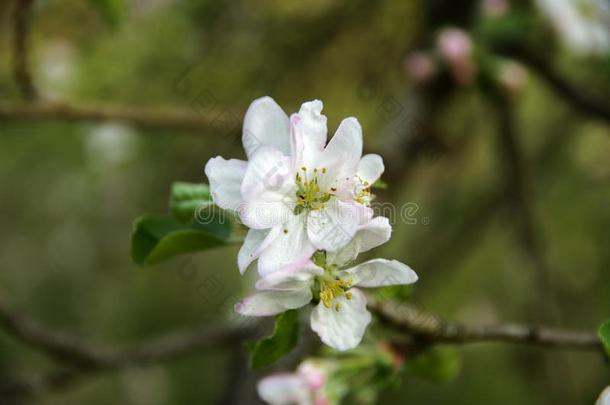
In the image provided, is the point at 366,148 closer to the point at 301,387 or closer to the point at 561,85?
the point at 561,85

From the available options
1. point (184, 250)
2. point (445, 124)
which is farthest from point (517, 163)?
point (184, 250)

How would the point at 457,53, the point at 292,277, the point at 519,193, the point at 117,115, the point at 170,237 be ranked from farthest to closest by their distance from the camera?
the point at 519,193
the point at 457,53
the point at 117,115
the point at 170,237
the point at 292,277

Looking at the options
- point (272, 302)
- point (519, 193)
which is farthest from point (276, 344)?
point (519, 193)

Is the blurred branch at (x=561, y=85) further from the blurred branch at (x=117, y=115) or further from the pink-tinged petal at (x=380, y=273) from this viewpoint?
the pink-tinged petal at (x=380, y=273)

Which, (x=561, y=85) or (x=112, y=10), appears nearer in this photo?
(x=112, y=10)

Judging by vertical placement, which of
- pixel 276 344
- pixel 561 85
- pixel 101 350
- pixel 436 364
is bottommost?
pixel 101 350

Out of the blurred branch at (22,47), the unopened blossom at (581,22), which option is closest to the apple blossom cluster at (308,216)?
the blurred branch at (22,47)
